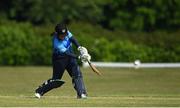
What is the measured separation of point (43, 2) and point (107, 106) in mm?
44520

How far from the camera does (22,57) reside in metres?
48.7

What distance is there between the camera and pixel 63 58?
17719 millimetres

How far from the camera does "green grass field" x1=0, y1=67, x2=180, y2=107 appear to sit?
16391 mm

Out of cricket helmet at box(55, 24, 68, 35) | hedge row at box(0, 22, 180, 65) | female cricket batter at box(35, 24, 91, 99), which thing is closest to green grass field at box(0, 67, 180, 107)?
female cricket batter at box(35, 24, 91, 99)

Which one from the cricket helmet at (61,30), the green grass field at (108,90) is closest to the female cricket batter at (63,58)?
the cricket helmet at (61,30)

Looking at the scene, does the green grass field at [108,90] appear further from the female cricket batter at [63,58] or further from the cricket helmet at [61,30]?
the cricket helmet at [61,30]

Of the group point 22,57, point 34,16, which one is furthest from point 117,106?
point 34,16

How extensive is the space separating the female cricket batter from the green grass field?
1.16 ft

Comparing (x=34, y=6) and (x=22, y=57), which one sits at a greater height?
(x=34, y=6)

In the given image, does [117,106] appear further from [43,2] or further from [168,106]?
[43,2]

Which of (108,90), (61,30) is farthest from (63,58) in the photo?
(108,90)

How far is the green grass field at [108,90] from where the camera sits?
16.4 metres

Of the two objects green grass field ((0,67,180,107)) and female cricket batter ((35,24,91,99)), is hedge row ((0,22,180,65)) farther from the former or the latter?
female cricket batter ((35,24,91,99))

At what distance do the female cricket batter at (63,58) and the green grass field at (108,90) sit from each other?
35cm
